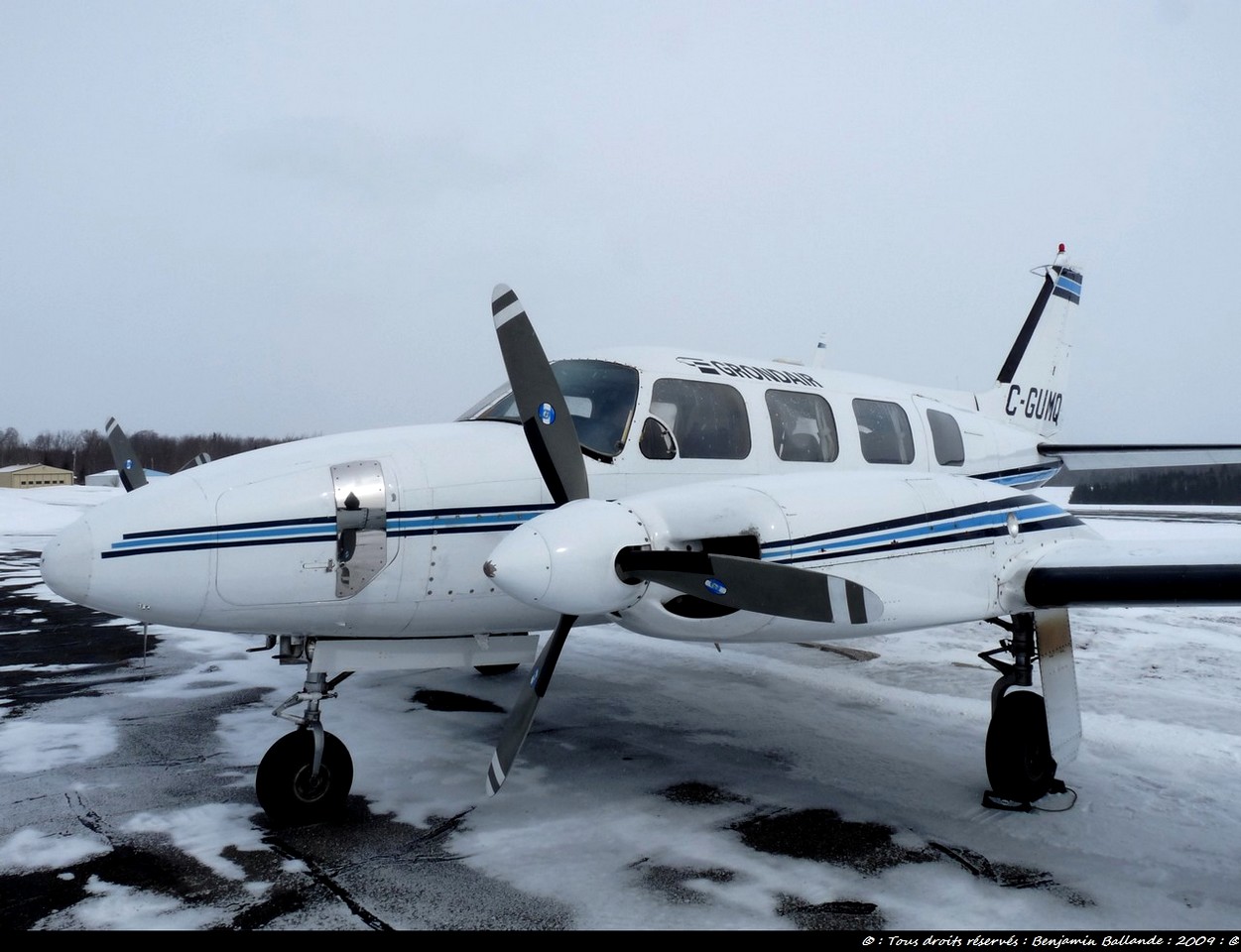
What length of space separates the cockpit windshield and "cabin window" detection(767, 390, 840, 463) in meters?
1.23

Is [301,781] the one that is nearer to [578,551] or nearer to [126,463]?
[578,551]

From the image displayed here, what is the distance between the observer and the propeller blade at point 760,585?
13.2 ft

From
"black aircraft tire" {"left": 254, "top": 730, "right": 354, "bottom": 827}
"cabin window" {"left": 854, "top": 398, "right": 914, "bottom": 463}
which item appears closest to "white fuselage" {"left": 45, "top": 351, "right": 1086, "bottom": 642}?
"black aircraft tire" {"left": 254, "top": 730, "right": 354, "bottom": 827}

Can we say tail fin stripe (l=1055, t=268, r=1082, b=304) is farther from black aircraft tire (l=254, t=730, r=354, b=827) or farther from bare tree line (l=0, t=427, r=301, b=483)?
bare tree line (l=0, t=427, r=301, b=483)

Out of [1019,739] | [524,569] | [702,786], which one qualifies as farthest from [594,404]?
[1019,739]

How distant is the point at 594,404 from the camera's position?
5855mm

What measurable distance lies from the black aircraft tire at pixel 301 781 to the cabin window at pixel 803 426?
12.0ft

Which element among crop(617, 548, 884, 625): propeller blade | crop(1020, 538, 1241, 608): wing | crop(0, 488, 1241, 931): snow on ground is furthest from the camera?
crop(1020, 538, 1241, 608): wing

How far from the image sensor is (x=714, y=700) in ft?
26.9

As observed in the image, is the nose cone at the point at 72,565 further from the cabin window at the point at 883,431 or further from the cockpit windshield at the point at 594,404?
the cabin window at the point at 883,431

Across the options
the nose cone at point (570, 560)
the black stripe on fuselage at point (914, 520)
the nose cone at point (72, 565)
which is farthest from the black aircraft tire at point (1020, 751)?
the nose cone at point (72, 565)

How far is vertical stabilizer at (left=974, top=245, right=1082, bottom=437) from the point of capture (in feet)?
31.6

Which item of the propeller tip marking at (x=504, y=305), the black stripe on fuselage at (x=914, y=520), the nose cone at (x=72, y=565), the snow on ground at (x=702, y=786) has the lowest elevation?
the snow on ground at (x=702, y=786)

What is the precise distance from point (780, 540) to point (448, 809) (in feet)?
8.79
